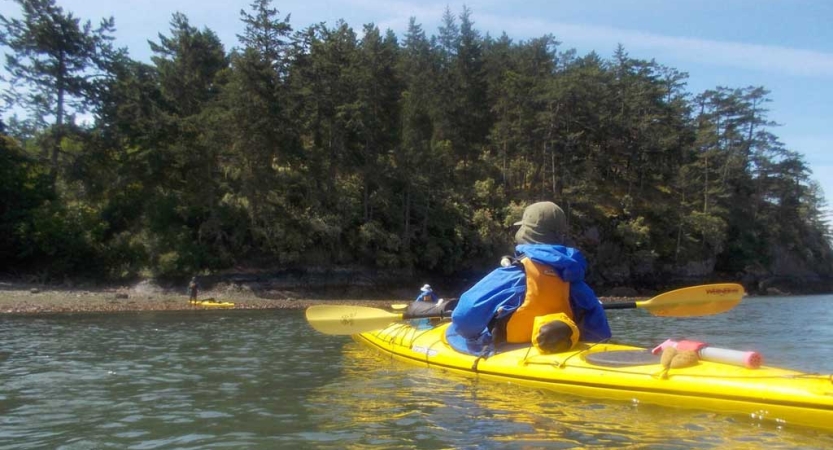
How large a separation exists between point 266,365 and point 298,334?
162 inches

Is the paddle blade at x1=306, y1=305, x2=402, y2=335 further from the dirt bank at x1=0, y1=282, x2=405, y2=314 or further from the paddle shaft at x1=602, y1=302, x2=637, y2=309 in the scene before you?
the dirt bank at x1=0, y1=282, x2=405, y2=314

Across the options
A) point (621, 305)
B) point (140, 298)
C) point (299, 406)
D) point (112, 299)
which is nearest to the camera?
point (299, 406)

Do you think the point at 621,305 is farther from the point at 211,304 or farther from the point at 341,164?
the point at 341,164

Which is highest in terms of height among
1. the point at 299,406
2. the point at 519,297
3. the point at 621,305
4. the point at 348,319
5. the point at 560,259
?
the point at 560,259

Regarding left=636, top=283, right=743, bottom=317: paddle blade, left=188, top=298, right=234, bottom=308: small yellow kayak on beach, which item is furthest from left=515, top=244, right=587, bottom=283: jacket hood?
left=188, top=298, right=234, bottom=308: small yellow kayak on beach

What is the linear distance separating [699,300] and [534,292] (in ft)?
8.32

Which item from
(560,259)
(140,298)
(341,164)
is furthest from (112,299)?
(560,259)

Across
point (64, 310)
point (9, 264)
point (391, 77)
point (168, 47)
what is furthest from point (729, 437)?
point (168, 47)

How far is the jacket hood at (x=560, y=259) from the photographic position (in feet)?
21.1

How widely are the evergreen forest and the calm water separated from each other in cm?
1696

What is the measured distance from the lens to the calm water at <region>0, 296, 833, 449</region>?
4.75 m

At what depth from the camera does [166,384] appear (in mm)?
7246

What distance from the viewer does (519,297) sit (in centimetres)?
675

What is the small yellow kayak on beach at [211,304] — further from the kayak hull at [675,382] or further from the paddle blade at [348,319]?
the kayak hull at [675,382]
